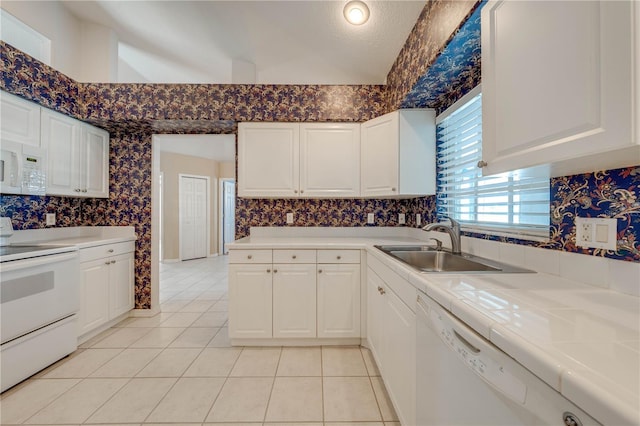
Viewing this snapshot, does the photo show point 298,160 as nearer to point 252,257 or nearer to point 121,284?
point 252,257

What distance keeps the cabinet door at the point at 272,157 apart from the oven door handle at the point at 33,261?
57.9 inches

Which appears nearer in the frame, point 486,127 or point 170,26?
point 486,127

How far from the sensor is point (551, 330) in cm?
63

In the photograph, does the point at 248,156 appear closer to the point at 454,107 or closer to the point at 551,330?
the point at 454,107

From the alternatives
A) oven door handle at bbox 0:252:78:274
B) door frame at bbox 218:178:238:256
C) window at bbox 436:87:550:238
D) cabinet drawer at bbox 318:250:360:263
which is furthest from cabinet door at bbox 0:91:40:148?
door frame at bbox 218:178:238:256

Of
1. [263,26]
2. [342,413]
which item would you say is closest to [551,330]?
[342,413]

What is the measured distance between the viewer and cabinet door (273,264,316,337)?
90.2 inches

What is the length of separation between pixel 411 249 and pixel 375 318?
59cm

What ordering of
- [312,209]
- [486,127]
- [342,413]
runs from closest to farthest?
[486,127], [342,413], [312,209]

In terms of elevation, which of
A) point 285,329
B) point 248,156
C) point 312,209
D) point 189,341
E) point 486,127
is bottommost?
point 189,341

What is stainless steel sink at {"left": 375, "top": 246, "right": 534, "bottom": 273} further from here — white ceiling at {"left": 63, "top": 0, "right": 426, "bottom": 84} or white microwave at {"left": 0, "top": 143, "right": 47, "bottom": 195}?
white microwave at {"left": 0, "top": 143, "right": 47, "bottom": 195}

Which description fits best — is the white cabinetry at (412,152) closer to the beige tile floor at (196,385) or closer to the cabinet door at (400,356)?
the cabinet door at (400,356)

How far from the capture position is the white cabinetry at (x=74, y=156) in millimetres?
2342

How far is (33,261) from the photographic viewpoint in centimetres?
186
